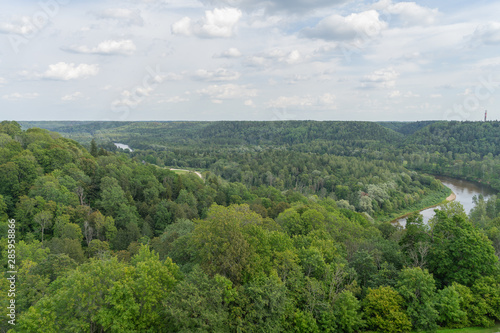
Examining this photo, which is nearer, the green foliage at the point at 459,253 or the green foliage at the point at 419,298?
the green foliage at the point at 419,298

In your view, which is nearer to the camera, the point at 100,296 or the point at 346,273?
the point at 100,296

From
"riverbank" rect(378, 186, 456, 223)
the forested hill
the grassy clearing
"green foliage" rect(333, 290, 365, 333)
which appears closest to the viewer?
"green foliage" rect(333, 290, 365, 333)

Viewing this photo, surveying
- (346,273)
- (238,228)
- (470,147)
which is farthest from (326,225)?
(470,147)

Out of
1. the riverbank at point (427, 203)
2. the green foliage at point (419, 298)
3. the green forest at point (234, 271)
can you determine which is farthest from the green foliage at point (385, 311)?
the riverbank at point (427, 203)

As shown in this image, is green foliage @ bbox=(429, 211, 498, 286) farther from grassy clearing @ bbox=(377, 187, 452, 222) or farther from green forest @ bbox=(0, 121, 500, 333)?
grassy clearing @ bbox=(377, 187, 452, 222)

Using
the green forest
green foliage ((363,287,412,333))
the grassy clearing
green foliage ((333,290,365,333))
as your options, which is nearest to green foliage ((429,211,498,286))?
the green forest

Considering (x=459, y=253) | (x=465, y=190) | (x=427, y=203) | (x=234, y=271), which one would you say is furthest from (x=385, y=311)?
(x=465, y=190)

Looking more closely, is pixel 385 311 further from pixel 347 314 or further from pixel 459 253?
pixel 459 253

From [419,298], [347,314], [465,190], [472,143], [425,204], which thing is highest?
[472,143]

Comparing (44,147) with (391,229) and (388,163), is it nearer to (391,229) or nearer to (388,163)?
(391,229)

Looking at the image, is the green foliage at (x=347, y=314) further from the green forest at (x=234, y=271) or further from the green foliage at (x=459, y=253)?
the green foliage at (x=459, y=253)

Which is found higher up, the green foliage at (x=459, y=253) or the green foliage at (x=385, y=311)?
the green foliage at (x=459, y=253)
